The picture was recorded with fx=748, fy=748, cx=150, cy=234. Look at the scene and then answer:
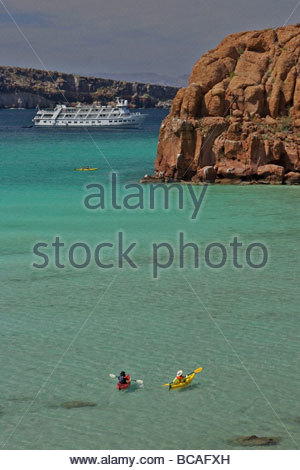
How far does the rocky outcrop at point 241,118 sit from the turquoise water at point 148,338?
9944 millimetres

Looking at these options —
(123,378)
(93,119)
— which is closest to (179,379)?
(123,378)

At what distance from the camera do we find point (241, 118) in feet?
160

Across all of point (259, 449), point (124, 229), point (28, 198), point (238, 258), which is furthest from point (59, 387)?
point (28, 198)

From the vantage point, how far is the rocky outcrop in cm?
4766

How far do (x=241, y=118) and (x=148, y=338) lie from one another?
1213 inches

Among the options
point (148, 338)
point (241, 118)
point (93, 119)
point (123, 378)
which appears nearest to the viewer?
point (123, 378)

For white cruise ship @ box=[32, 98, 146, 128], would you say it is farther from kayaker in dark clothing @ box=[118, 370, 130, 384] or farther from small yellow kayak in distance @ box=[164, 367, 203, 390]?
kayaker in dark clothing @ box=[118, 370, 130, 384]

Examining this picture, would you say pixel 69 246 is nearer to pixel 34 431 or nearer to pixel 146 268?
pixel 146 268

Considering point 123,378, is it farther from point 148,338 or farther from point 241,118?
point 241,118

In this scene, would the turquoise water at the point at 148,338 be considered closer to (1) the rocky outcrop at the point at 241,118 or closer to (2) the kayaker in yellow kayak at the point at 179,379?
(2) the kayaker in yellow kayak at the point at 179,379

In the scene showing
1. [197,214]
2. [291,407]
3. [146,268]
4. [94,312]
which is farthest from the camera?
[197,214]

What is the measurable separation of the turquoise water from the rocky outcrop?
9944 mm

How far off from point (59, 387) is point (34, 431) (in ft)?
6.89

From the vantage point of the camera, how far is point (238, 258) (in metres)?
29.6
